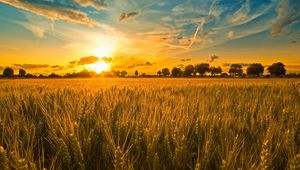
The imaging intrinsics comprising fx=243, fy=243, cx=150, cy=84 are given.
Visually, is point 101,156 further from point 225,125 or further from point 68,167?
point 225,125

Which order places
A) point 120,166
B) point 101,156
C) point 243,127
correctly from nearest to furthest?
1. point 120,166
2. point 101,156
3. point 243,127

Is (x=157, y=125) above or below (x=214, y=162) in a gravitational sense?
above

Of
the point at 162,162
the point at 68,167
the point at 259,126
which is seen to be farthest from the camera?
the point at 259,126

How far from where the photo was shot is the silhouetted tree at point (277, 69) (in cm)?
8169

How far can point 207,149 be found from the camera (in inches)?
63.9

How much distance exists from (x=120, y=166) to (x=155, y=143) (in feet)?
1.48

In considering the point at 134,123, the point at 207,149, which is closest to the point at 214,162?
the point at 207,149

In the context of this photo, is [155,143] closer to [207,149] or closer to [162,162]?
[162,162]

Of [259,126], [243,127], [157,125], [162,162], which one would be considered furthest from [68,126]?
[259,126]

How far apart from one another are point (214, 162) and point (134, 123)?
762 millimetres

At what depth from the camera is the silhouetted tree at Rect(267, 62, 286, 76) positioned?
81.7m

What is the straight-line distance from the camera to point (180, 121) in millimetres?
2246

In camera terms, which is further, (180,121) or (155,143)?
(180,121)

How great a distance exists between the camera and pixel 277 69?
82688 mm
